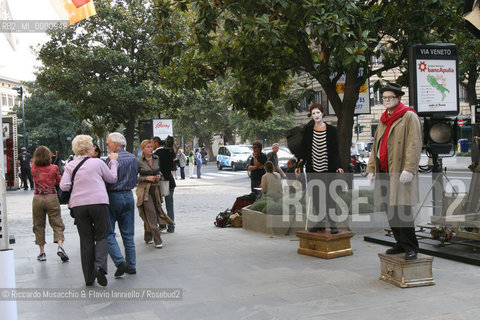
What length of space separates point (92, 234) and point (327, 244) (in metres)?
3.17

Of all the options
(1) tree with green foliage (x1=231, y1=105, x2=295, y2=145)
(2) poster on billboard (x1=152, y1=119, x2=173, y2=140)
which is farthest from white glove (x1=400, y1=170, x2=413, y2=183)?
(1) tree with green foliage (x1=231, y1=105, x2=295, y2=145)

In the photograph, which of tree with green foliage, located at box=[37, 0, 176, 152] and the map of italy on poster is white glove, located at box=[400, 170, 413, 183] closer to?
the map of italy on poster

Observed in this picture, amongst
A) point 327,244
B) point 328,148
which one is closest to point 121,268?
point 327,244

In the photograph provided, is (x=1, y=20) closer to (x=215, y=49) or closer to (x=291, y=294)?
(x=291, y=294)

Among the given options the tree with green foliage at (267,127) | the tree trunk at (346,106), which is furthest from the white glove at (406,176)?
the tree with green foliage at (267,127)

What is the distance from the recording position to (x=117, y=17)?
70.6ft

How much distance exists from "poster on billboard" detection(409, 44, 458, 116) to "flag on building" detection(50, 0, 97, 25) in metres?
5.25

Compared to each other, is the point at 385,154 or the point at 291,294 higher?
the point at 385,154

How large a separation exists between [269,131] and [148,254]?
1671 inches

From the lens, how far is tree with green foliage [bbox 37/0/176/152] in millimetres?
20844

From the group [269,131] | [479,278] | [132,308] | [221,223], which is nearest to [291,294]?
[132,308]

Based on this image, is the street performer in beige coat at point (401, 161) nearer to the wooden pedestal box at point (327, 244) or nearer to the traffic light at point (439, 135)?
the wooden pedestal box at point (327, 244)

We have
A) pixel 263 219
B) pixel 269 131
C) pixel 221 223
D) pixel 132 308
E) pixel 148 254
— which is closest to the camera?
pixel 132 308

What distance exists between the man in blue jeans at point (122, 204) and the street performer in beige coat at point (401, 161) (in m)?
3.21
